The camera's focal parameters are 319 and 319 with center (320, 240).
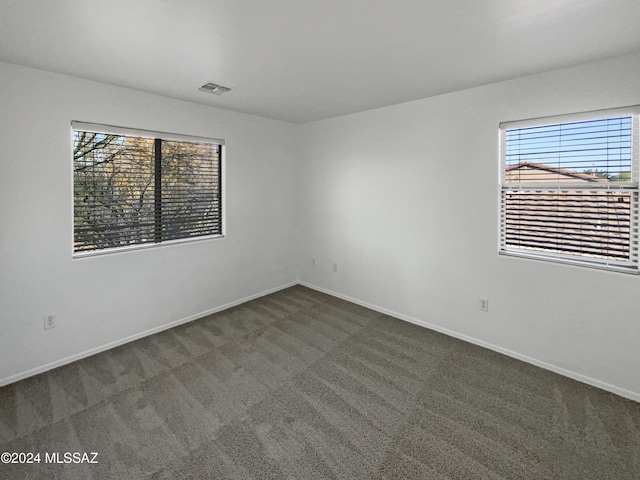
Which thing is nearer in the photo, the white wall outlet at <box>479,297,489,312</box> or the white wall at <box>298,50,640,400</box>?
the white wall at <box>298,50,640,400</box>

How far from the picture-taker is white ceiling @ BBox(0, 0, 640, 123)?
5.73ft

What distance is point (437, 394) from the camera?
2.44 meters

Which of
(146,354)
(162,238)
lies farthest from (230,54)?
(146,354)

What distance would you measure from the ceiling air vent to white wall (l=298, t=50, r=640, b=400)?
1680 mm

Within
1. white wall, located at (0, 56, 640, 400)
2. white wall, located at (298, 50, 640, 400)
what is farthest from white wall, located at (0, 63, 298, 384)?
white wall, located at (298, 50, 640, 400)

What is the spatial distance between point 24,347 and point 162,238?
4.83ft

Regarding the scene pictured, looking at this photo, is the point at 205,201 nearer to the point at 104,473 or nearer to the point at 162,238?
the point at 162,238

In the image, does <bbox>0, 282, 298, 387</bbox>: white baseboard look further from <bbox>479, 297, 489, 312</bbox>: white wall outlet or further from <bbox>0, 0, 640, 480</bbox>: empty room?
<bbox>479, 297, 489, 312</bbox>: white wall outlet

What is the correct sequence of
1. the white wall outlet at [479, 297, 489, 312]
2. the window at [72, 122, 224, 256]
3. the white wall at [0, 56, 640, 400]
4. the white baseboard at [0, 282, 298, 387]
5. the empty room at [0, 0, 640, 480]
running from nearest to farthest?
the empty room at [0, 0, 640, 480] → the white wall at [0, 56, 640, 400] → the white baseboard at [0, 282, 298, 387] → the window at [72, 122, 224, 256] → the white wall outlet at [479, 297, 489, 312]

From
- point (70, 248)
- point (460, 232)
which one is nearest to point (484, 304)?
point (460, 232)

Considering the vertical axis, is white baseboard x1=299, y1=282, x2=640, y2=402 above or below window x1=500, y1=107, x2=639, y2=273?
below

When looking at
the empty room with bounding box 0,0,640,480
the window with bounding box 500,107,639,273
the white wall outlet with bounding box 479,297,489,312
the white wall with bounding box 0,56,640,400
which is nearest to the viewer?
the empty room with bounding box 0,0,640,480

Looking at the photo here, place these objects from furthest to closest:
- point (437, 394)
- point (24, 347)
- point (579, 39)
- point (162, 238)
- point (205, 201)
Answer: point (205, 201) < point (162, 238) < point (24, 347) < point (437, 394) < point (579, 39)

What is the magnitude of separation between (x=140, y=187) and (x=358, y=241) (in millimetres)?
2623
